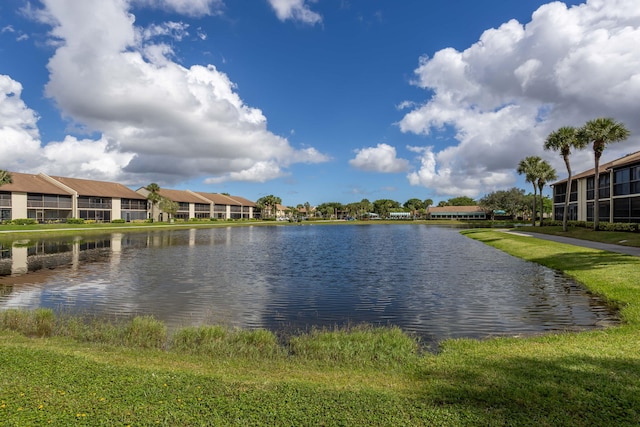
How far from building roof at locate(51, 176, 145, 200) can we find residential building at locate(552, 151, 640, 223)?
88.1m

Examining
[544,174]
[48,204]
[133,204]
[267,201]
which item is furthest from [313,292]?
[267,201]

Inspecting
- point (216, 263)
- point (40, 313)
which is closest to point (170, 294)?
point (40, 313)

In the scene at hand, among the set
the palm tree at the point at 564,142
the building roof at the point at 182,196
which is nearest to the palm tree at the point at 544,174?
the palm tree at the point at 564,142

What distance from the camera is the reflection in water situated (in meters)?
11.8

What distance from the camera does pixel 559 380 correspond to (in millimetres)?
6078

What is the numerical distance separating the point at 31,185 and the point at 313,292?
75141 millimetres

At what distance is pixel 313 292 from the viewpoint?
16.1m

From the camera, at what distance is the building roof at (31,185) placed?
214 feet

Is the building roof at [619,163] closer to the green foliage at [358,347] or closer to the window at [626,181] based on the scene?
the window at [626,181]

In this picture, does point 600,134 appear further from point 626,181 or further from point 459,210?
point 459,210

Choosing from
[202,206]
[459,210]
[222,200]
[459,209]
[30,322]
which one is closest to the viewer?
[30,322]

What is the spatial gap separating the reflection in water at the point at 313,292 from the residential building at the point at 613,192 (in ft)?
90.1

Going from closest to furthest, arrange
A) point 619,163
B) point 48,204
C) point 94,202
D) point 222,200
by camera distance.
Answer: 1. point 619,163
2. point 48,204
3. point 94,202
4. point 222,200

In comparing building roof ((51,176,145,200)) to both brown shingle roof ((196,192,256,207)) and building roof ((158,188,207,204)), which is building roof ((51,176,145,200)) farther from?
brown shingle roof ((196,192,256,207))
